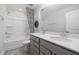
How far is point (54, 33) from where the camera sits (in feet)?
5.14

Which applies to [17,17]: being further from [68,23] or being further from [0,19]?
[68,23]

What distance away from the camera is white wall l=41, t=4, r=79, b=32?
1.27m

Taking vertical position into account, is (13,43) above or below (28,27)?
below

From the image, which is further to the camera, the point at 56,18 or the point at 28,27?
the point at 28,27

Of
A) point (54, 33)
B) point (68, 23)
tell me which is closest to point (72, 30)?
point (68, 23)

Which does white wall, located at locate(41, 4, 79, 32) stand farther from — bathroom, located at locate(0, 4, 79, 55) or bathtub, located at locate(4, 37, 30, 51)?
bathtub, located at locate(4, 37, 30, 51)

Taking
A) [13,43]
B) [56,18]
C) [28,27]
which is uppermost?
[56,18]

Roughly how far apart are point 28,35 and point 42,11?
0.98 meters

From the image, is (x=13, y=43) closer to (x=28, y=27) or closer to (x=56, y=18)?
(x=28, y=27)

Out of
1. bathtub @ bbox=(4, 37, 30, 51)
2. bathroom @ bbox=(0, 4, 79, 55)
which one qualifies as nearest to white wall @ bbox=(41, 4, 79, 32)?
bathroom @ bbox=(0, 4, 79, 55)

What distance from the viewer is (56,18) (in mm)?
1510

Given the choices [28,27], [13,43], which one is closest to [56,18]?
[28,27]

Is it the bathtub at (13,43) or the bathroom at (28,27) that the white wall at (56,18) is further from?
the bathtub at (13,43)
